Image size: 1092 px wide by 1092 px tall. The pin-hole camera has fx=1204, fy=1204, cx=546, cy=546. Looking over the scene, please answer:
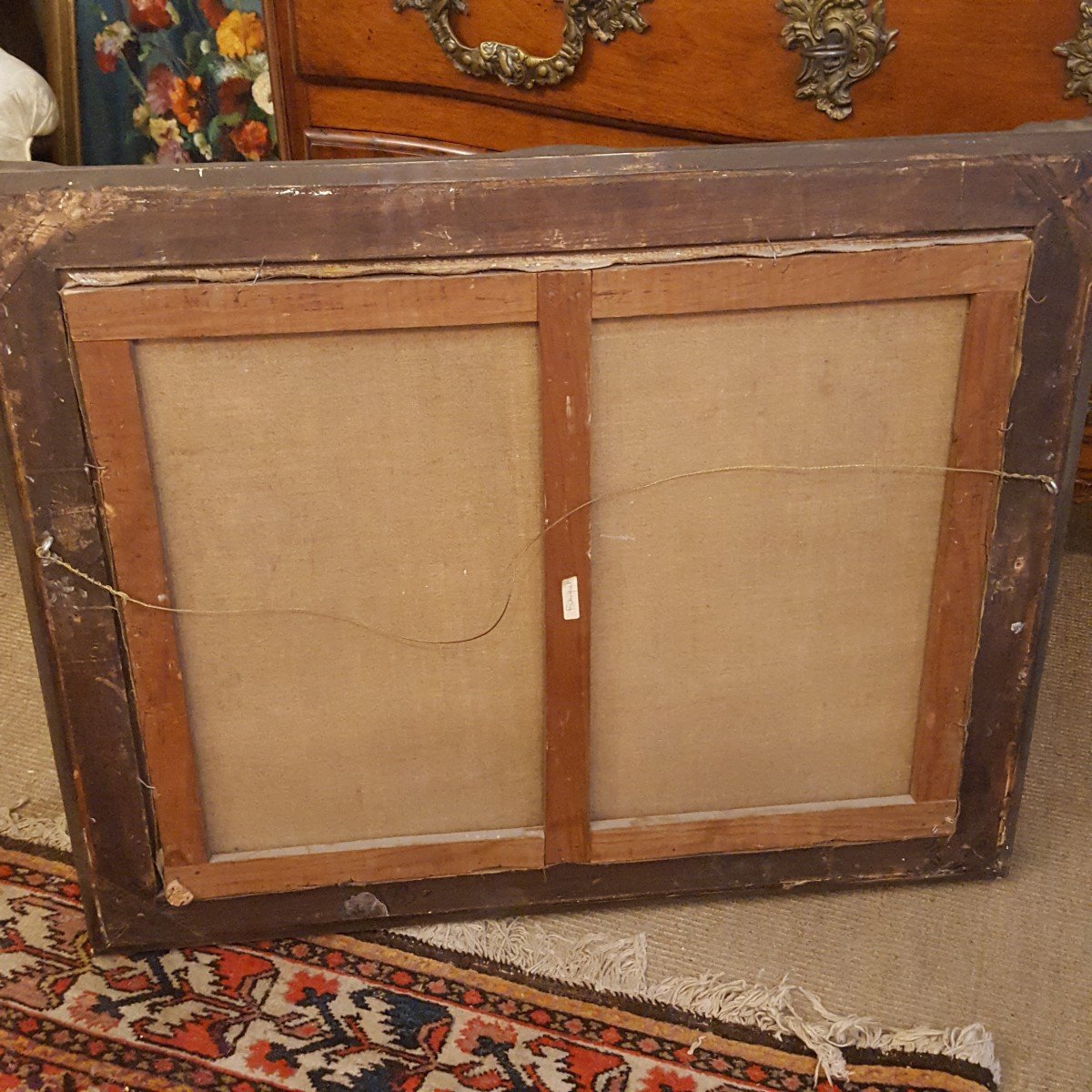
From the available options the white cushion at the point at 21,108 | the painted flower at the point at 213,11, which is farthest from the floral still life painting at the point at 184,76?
the white cushion at the point at 21,108

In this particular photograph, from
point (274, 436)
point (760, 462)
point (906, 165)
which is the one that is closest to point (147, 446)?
point (274, 436)

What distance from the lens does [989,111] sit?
1.09m

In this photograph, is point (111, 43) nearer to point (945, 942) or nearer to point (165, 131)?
point (165, 131)

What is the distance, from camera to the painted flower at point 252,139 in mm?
1808

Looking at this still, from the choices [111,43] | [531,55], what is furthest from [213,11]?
[531,55]

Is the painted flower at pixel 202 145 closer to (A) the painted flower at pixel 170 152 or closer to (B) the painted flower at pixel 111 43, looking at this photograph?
(A) the painted flower at pixel 170 152

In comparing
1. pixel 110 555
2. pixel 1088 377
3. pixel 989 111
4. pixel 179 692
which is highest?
pixel 989 111

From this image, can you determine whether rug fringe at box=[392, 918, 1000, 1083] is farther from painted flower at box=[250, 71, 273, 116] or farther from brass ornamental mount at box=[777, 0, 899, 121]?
painted flower at box=[250, 71, 273, 116]

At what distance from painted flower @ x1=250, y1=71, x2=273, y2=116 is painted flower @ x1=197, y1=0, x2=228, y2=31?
93 millimetres

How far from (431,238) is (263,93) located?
42.1 inches

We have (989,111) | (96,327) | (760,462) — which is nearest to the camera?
(96,327)

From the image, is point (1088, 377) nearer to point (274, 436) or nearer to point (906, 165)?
point (906, 165)

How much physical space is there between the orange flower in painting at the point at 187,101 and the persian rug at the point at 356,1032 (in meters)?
1.23

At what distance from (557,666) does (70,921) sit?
0.52 m
